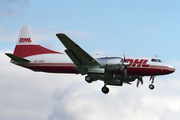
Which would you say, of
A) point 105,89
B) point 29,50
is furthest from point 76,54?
point 29,50

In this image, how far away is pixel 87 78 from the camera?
36938mm

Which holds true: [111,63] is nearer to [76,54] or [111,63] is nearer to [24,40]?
[76,54]

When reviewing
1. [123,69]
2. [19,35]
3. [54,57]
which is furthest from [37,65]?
[123,69]

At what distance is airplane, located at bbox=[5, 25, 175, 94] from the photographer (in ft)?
117

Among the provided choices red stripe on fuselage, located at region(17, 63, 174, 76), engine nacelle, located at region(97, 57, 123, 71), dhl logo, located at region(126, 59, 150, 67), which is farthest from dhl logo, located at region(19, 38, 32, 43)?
dhl logo, located at region(126, 59, 150, 67)

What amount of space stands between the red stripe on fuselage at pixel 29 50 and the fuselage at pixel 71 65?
33.9 inches

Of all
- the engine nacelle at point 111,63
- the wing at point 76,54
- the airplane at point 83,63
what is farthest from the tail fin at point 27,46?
the engine nacelle at point 111,63

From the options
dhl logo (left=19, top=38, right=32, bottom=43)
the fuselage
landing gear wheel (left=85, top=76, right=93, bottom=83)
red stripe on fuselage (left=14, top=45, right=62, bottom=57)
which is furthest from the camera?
dhl logo (left=19, top=38, right=32, bottom=43)

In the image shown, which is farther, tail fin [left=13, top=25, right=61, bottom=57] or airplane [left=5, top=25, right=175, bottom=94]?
tail fin [left=13, top=25, right=61, bottom=57]

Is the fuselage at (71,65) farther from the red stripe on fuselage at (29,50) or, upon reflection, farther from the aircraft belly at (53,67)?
the red stripe on fuselage at (29,50)

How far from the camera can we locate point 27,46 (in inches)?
1738

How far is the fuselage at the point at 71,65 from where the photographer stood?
38.4 meters

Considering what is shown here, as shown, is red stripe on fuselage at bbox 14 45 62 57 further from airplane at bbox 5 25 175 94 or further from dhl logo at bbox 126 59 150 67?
dhl logo at bbox 126 59 150 67

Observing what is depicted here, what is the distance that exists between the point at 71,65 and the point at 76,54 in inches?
159
